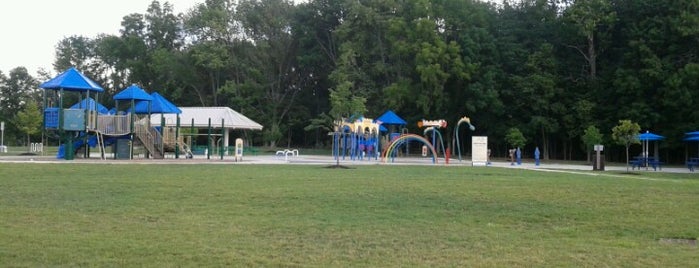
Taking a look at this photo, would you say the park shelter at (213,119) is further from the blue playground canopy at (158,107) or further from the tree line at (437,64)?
the blue playground canopy at (158,107)

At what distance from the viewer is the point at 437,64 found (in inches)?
1989

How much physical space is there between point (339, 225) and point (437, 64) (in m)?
41.5

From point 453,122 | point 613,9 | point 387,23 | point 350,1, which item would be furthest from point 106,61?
point 613,9

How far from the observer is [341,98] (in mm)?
33719

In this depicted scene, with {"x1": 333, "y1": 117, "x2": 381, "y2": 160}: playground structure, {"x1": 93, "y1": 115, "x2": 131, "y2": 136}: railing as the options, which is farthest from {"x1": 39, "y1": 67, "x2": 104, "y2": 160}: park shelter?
{"x1": 333, "y1": 117, "x2": 381, "y2": 160}: playground structure

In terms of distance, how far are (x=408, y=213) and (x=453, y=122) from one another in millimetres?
44099

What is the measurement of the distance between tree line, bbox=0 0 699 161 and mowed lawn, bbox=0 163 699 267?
19.3 meters

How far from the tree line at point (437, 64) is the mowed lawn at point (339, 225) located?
1927cm

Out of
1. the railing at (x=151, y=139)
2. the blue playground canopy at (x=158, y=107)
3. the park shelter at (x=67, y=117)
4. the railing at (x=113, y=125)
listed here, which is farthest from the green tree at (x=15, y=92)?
the park shelter at (x=67, y=117)

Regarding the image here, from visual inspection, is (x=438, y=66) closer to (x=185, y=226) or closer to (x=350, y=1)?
(x=350, y=1)

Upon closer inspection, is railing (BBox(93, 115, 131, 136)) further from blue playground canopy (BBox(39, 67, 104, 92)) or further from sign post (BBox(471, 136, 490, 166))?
sign post (BBox(471, 136, 490, 166))

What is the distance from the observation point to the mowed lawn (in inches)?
302

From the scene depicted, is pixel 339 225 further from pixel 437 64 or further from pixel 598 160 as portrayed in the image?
pixel 437 64

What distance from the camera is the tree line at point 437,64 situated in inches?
1747
